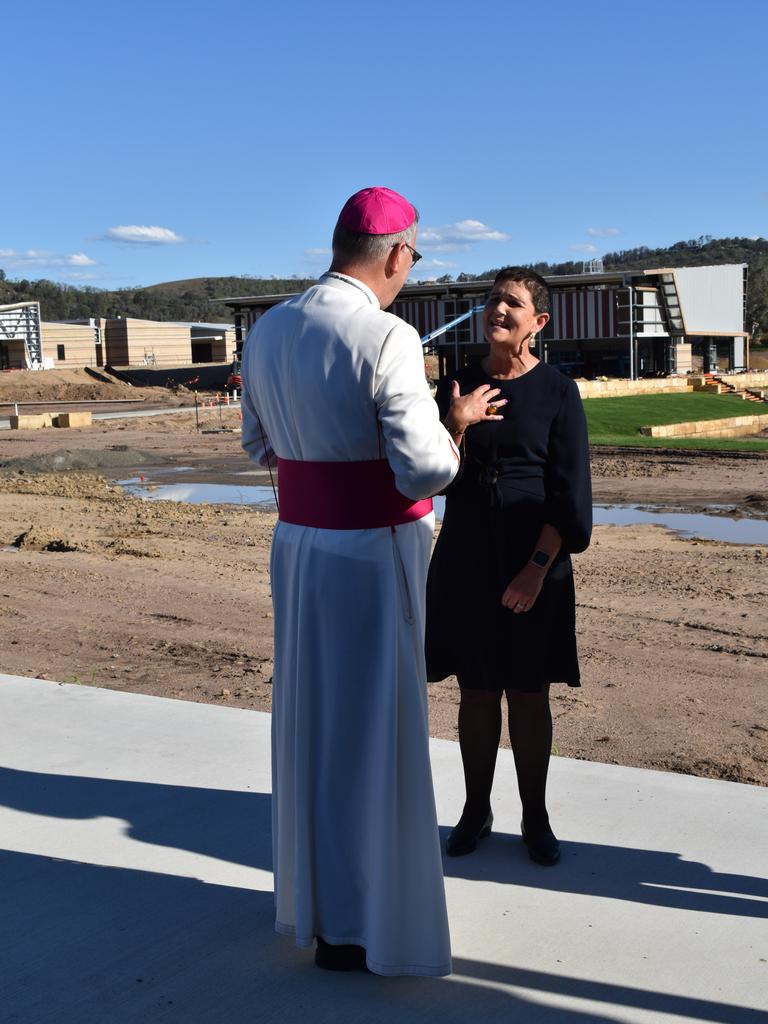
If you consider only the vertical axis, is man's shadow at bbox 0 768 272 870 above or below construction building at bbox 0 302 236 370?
below

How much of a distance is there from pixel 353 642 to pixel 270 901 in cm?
102

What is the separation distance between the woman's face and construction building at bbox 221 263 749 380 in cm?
5143

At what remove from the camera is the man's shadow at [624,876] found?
3.39 meters

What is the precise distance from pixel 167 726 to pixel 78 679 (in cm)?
207

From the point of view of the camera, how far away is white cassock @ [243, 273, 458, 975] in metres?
2.85

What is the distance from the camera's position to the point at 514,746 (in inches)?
149

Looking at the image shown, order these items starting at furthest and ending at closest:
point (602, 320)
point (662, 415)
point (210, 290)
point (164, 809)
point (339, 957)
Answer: point (210, 290) < point (602, 320) < point (662, 415) < point (164, 809) < point (339, 957)

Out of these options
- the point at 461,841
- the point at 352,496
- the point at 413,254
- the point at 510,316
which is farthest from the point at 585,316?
the point at 352,496

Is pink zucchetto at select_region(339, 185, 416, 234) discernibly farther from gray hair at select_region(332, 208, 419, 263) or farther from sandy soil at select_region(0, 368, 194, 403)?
sandy soil at select_region(0, 368, 194, 403)

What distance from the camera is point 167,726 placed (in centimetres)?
502

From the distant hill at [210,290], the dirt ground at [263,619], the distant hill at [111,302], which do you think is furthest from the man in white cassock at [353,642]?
the distant hill at [111,302]

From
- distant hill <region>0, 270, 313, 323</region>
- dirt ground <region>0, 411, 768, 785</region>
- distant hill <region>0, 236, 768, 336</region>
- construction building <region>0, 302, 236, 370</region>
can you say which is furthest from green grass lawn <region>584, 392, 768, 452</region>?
distant hill <region>0, 270, 313, 323</region>

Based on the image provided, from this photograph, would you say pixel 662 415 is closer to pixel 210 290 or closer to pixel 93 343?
pixel 93 343

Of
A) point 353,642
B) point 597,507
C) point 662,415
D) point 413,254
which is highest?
point 413,254
